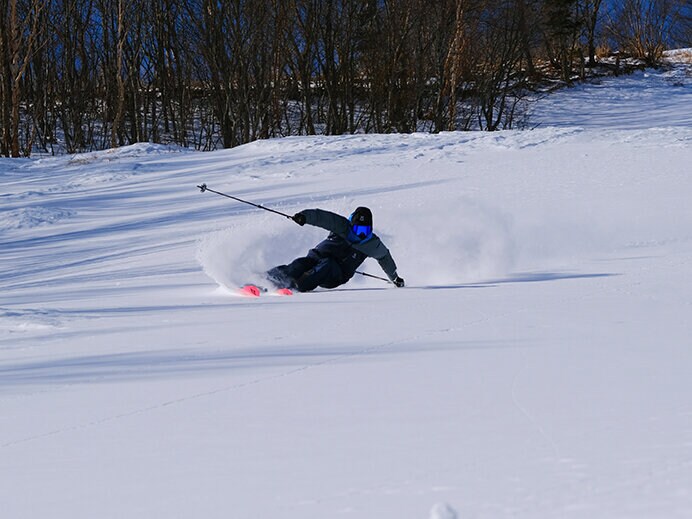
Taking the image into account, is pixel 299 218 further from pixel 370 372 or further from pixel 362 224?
pixel 370 372

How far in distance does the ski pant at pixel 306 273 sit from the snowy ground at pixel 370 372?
361 millimetres

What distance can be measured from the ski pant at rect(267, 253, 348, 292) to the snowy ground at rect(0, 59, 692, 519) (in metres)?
0.36

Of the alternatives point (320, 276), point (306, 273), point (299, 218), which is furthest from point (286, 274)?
point (299, 218)

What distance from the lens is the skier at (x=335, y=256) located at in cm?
838

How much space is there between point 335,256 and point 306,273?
0.37 m

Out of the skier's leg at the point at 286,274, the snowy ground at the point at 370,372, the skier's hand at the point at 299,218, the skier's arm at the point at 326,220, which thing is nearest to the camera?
the snowy ground at the point at 370,372

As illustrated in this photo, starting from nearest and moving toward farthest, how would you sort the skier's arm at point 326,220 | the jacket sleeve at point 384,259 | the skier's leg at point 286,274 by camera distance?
the skier's arm at point 326,220
the skier's leg at point 286,274
the jacket sleeve at point 384,259

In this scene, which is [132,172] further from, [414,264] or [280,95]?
[280,95]

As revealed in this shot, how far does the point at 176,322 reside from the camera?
20.8 feet

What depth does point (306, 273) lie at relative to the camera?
840 cm

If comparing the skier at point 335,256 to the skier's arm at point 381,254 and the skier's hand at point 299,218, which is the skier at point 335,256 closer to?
the skier's arm at point 381,254

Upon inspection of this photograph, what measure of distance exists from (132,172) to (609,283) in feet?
43.6

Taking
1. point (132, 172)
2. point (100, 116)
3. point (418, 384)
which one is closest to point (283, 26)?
point (100, 116)

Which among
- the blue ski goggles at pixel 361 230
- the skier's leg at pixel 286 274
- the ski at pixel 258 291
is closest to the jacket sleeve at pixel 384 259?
the blue ski goggles at pixel 361 230
